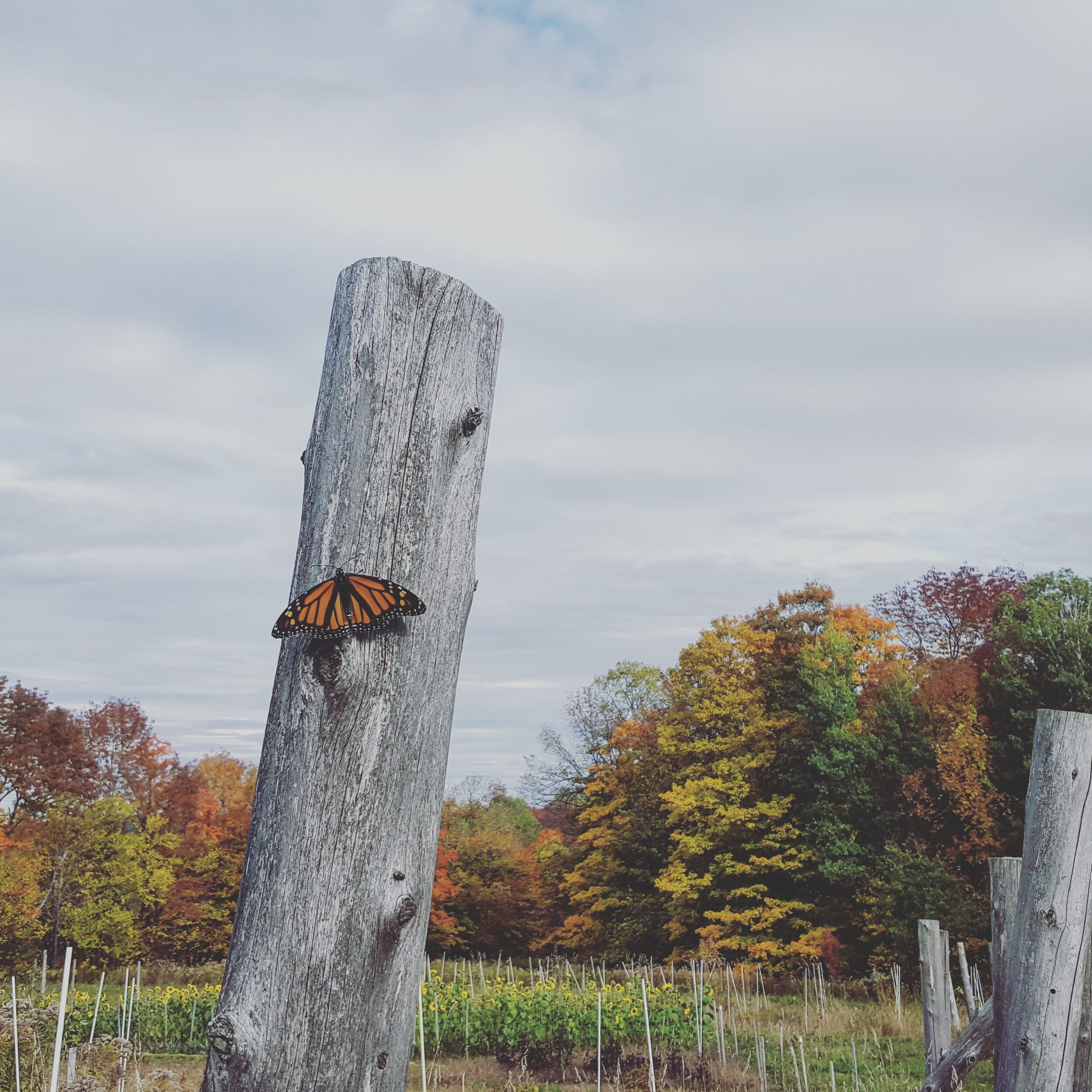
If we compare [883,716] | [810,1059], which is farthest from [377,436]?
[883,716]

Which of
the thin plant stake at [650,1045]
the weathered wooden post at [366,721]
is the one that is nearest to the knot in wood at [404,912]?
the weathered wooden post at [366,721]

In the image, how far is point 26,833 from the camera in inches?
855

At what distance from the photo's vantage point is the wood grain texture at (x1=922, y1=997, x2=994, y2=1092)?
5039 millimetres

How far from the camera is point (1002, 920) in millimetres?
4684

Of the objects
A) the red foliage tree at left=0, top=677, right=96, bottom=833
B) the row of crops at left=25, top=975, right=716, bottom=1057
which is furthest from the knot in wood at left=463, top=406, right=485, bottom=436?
the red foliage tree at left=0, top=677, right=96, bottom=833

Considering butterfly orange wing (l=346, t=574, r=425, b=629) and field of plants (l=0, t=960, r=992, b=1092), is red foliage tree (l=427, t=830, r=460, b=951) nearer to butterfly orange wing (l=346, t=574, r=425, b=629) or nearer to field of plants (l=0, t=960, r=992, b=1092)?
field of plants (l=0, t=960, r=992, b=1092)

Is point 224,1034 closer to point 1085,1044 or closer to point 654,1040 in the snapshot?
point 1085,1044

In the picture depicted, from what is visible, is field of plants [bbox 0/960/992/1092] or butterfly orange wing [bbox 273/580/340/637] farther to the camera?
field of plants [bbox 0/960/992/1092]

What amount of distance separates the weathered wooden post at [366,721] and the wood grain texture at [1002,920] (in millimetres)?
3622

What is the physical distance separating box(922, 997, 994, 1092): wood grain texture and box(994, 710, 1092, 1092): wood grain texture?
0.93 metres

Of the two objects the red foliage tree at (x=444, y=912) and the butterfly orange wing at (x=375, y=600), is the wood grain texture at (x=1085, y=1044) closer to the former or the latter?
the butterfly orange wing at (x=375, y=600)

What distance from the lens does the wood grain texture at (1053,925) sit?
4.00 meters

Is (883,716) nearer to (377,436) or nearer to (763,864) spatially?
(763,864)

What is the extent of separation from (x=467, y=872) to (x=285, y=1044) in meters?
30.3
